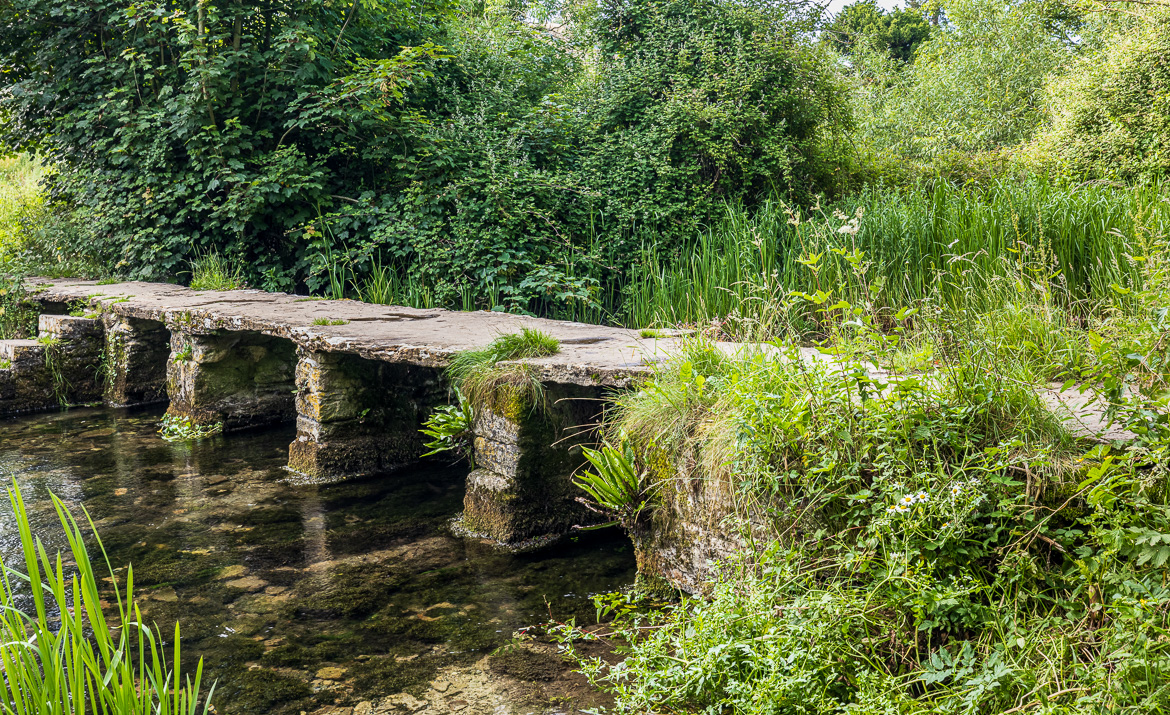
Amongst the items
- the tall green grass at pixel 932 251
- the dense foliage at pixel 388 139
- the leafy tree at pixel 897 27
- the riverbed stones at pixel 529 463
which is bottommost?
the riverbed stones at pixel 529 463

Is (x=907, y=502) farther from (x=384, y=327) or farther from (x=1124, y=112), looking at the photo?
(x=1124, y=112)

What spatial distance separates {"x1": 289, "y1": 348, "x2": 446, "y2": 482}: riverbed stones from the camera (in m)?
4.85

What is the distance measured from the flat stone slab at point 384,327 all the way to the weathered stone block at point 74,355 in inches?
10.5

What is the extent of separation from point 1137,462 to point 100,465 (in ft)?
18.1

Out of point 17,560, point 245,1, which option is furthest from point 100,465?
point 245,1

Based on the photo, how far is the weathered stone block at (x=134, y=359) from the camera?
6.87 metres

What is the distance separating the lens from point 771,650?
6.93 feet

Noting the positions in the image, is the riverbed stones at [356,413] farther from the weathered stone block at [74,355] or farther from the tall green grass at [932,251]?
the weathered stone block at [74,355]

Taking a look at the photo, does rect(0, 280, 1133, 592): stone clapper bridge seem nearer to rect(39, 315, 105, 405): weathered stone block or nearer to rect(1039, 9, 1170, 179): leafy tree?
rect(39, 315, 105, 405): weathered stone block

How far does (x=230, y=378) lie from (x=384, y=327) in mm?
1947

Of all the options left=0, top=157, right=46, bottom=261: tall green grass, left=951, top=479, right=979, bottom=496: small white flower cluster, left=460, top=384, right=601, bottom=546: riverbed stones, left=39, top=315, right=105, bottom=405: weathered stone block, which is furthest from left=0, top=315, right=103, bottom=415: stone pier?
left=951, top=479, right=979, bottom=496: small white flower cluster

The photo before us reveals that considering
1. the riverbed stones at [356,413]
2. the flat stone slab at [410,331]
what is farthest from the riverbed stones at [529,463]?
the riverbed stones at [356,413]

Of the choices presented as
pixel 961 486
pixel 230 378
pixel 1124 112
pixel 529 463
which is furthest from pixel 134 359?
pixel 1124 112

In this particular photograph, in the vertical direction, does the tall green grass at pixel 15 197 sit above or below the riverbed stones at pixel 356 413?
above
